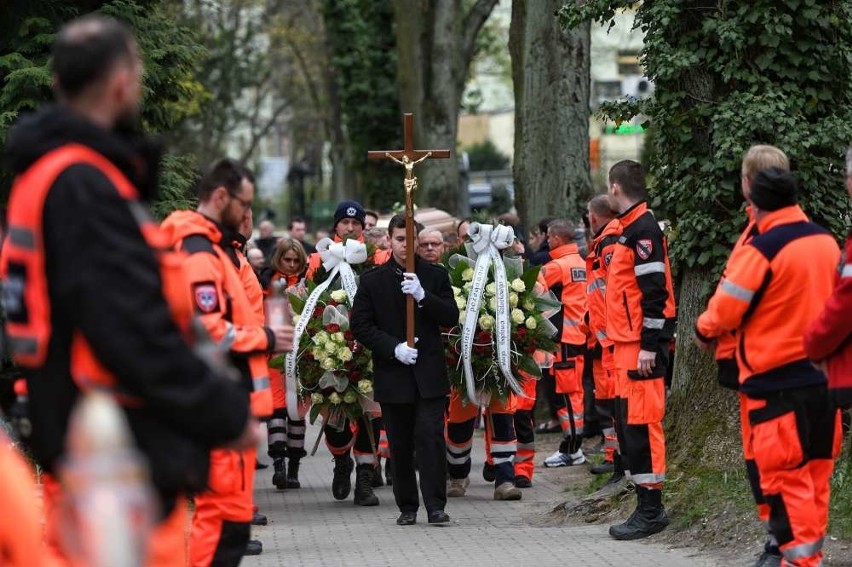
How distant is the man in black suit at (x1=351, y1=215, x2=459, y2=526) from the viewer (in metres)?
10.5

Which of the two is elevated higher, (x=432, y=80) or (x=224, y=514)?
(x=432, y=80)

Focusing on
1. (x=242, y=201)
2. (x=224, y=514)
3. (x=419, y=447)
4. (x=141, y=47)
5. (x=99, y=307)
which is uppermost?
(x=141, y=47)

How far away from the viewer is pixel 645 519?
9.73 m

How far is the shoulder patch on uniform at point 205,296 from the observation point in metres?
6.27

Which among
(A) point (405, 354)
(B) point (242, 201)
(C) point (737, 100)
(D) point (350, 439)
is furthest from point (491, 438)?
(B) point (242, 201)

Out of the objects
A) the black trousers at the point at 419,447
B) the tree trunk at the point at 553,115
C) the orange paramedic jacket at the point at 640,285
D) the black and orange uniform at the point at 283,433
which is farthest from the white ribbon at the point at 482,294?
the tree trunk at the point at 553,115

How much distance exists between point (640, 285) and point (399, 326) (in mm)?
1974

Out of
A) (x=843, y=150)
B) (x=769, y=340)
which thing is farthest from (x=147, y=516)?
(x=843, y=150)

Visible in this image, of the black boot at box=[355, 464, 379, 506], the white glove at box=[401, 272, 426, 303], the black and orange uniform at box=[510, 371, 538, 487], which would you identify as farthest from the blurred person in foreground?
the black and orange uniform at box=[510, 371, 538, 487]

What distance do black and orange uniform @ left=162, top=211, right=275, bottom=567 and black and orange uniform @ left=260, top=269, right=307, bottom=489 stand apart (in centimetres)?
676

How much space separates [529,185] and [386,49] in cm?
1491

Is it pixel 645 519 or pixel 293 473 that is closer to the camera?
pixel 645 519

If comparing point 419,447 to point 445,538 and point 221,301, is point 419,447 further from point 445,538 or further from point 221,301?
point 221,301

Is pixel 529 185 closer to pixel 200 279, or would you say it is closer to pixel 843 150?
pixel 843 150
